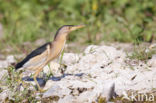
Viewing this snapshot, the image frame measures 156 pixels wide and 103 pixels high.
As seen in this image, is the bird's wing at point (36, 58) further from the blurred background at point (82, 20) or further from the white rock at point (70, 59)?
the blurred background at point (82, 20)

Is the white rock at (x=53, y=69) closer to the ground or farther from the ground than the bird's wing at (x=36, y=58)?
closer to the ground

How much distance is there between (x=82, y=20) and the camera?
7266mm

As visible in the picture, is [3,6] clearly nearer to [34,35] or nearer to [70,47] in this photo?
→ [34,35]

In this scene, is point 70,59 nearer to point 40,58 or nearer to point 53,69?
point 53,69

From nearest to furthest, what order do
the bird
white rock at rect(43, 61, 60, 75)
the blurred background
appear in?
the bird → white rock at rect(43, 61, 60, 75) → the blurred background

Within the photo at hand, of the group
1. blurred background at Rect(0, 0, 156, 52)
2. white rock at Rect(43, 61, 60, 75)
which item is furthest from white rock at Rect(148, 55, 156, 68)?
blurred background at Rect(0, 0, 156, 52)

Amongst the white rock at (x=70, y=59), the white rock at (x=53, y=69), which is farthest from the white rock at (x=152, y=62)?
the white rock at (x=53, y=69)

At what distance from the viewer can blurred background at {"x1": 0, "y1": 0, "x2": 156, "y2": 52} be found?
23.5 feet

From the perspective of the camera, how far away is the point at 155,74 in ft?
14.4

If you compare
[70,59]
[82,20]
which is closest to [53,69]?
[70,59]

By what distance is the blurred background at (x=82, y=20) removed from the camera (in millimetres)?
7156

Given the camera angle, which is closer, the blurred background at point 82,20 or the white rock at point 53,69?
the white rock at point 53,69

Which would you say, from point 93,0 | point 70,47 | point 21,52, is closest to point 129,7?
point 93,0

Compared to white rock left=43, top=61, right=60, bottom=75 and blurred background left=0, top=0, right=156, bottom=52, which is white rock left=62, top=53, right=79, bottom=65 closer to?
white rock left=43, top=61, right=60, bottom=75
